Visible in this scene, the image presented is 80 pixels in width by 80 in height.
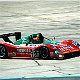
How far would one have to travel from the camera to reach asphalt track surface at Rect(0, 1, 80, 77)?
48.7ft

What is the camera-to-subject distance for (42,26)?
32.6 m

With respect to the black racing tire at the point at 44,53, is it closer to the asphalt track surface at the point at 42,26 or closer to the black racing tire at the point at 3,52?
the asphalt track surface at the point at 42,26

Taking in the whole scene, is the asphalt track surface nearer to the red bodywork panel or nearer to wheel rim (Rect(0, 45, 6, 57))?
the red bodywork panel

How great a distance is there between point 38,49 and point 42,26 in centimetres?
1536

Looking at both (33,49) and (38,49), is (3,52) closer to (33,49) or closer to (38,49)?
(33,49)

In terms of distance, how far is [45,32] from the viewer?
2912 cm

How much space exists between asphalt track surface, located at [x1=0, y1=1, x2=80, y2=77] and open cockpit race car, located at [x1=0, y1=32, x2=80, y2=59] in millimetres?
312

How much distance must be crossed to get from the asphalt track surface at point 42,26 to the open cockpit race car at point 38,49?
12.3 inches

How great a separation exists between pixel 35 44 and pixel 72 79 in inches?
268

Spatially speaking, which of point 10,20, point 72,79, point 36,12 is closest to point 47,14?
point 36,12

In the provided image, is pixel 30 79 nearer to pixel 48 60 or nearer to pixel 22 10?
pixel 48 60

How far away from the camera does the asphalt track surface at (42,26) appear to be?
14.9m

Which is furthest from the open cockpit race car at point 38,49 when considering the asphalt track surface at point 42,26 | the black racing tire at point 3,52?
the asphalt track surface at point 42,26

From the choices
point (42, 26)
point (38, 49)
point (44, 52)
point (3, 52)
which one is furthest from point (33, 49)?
point (42, 26)
